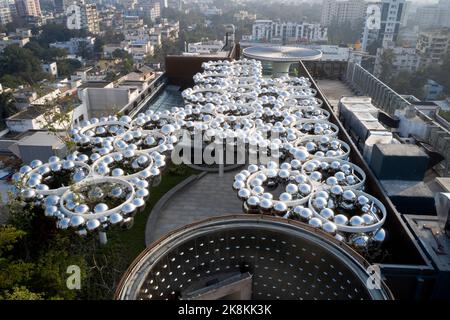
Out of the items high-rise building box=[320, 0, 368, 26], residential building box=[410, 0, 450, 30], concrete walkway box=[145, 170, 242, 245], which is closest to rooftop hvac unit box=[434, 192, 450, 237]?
concrete walkway box=[145, 170, 242, 245]

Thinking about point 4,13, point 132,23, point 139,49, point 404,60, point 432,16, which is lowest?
point 139,49

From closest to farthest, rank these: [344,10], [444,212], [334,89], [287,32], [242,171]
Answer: [444,212] → [242,171] → [334,89] → [287,32] → [344,10]

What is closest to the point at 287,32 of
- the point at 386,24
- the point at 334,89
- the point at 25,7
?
the point at 386,24

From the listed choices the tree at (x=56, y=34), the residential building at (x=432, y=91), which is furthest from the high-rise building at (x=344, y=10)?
the tree at (x=56, y=34)

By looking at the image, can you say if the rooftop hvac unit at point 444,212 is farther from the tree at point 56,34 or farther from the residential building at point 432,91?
the tree at point 56,34

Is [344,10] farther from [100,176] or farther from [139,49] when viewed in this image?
[100,176]
